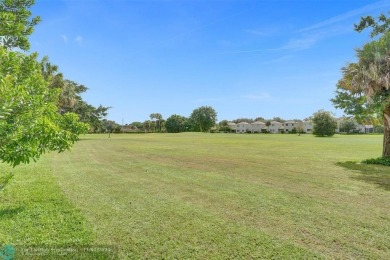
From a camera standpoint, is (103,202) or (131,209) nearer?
(131,209)

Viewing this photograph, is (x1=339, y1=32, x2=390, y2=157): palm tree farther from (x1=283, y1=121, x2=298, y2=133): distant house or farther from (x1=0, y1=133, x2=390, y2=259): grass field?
(x1=283, y1=121, x2=298, y2=133): distant house

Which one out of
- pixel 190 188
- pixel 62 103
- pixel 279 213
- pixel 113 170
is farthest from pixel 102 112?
pixel 279 213

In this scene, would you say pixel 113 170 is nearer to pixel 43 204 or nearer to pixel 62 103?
pixel 43 204

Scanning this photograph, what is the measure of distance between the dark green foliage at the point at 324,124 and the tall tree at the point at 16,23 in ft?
255

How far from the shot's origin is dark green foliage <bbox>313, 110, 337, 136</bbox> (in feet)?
Answer: 234

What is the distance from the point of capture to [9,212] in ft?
20.1

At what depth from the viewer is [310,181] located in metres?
10.2

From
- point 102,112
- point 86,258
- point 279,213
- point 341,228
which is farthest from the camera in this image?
point 102,112

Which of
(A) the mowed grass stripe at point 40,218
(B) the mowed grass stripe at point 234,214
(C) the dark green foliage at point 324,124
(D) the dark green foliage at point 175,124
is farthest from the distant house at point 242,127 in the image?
(A) the mowed grass stripe at point 40,218

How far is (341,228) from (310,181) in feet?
16.7

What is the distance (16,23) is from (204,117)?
109489mm

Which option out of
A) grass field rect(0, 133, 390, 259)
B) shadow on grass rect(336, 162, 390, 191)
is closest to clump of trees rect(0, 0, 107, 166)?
grass field rect(0, 133, 390, 259)

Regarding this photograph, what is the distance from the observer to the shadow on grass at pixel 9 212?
19.2ft

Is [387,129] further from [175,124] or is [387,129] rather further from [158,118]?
[158,118]
